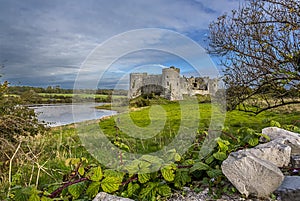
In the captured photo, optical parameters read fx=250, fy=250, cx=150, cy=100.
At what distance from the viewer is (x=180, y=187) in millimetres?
2225

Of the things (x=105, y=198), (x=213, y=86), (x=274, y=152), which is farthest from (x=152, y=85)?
(x=105, y=198)

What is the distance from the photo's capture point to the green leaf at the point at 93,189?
2.02 metres

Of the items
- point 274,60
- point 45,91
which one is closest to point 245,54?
point 274,60

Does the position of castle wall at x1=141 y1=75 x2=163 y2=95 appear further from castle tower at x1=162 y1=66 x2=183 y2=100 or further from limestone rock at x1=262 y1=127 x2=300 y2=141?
limestone rock at x1=262 y1=127 x2=300 y2=141

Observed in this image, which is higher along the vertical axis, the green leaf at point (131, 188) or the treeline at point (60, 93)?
the treeline at point (60, 93)

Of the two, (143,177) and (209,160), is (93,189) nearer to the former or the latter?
(143,177)

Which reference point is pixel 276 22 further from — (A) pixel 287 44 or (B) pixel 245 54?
(B) pixel 245 54

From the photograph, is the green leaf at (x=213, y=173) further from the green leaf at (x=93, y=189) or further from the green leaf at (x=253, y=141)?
the green leaf at (x=93, y=189)

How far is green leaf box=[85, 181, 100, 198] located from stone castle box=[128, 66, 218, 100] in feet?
13.6

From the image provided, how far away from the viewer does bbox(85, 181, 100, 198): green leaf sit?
6.64 ft

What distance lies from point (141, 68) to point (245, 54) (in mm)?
3708

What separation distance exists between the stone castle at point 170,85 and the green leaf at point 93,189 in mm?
4133

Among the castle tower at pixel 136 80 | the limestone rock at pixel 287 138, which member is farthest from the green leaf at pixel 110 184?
the castle tower at pixel 136 80

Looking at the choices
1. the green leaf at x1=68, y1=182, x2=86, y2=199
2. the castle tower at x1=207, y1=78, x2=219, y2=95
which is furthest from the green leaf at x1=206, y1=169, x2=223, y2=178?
the castle tower at x1=207, y1=78, x2=219, y2=95
